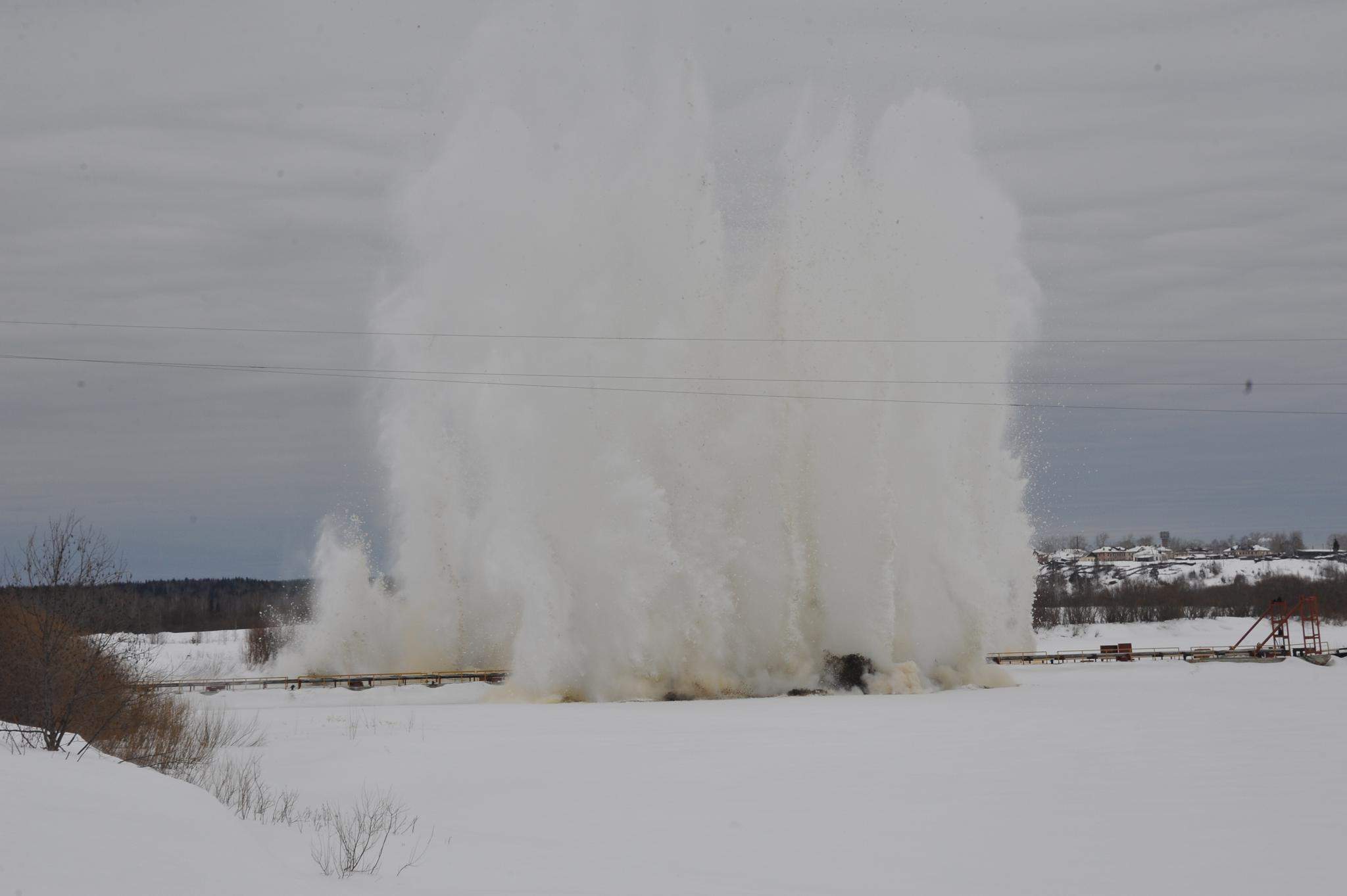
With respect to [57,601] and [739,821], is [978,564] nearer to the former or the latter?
[739,821]

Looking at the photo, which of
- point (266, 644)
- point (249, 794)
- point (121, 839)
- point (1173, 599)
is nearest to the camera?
point (121, 839)

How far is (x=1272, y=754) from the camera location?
27.3 m

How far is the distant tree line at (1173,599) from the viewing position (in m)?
118

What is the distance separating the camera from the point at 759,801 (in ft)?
75.8

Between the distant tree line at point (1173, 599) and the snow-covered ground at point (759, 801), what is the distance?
76364 mm

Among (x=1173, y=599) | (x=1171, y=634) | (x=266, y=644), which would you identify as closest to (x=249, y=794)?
(x=266, y=644)

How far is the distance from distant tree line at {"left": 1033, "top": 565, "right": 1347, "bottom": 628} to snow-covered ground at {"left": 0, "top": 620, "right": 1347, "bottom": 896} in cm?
7636

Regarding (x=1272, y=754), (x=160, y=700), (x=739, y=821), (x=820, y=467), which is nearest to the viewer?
(x=739, y=821)

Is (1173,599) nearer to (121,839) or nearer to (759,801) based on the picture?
(759,801)

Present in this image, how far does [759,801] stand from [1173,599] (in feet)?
423

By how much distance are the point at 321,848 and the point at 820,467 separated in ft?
107

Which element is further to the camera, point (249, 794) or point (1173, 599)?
point (1173, 599)

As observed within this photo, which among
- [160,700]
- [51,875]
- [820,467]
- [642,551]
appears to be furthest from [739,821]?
[820,467]

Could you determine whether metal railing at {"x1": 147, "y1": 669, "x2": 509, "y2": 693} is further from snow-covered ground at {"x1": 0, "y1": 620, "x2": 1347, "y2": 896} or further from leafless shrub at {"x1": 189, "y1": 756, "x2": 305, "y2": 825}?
leafless shrub at {"x1": 189, "y1": 756, "x2": 305, "y2": 825}
